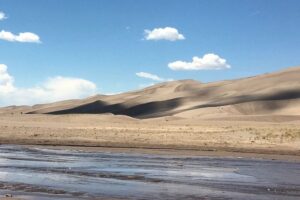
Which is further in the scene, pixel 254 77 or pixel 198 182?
pixel 254 77

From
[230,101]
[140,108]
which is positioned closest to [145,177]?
[230,101]

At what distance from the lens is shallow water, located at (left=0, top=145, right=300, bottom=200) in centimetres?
1700

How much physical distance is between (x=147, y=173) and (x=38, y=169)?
4.33 metres

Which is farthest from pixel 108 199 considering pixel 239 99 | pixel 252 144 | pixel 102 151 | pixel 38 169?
pixel 239 99

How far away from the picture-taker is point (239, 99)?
486ft

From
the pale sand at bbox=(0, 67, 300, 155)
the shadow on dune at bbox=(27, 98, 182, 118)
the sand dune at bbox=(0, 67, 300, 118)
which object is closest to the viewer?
the pale sand at bbox=(0, 67, 300, 155)

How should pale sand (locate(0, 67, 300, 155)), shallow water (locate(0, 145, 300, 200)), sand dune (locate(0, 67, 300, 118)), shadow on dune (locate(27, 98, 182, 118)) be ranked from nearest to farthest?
shallow water (locate(0, 145, 300, 200)), pale sand (locate(0, 67, 300, 155)), sand dune (locate(0, 67, 300, 118)), shadow on dune (locate(27, 98, 182, 118))

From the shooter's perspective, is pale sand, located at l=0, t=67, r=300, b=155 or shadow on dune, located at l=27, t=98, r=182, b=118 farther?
shadow on dune, located at l=27, t=98, r=182, b=118

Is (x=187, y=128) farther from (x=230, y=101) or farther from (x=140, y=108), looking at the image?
(x=140, y=108)

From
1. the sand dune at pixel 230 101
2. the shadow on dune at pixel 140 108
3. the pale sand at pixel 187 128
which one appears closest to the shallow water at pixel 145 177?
the pale sand at pixel 187 128

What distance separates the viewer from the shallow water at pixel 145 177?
1700 centimetres

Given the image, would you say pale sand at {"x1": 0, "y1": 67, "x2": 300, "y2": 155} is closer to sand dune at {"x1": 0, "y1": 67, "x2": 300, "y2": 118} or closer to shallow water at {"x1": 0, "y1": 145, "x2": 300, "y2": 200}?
sand dune at {"x1": 0, "y1": 67, "x2": 300, "y2": 118}

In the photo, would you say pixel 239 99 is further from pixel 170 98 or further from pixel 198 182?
pixel 198 182

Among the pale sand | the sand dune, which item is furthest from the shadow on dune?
the pale sand
